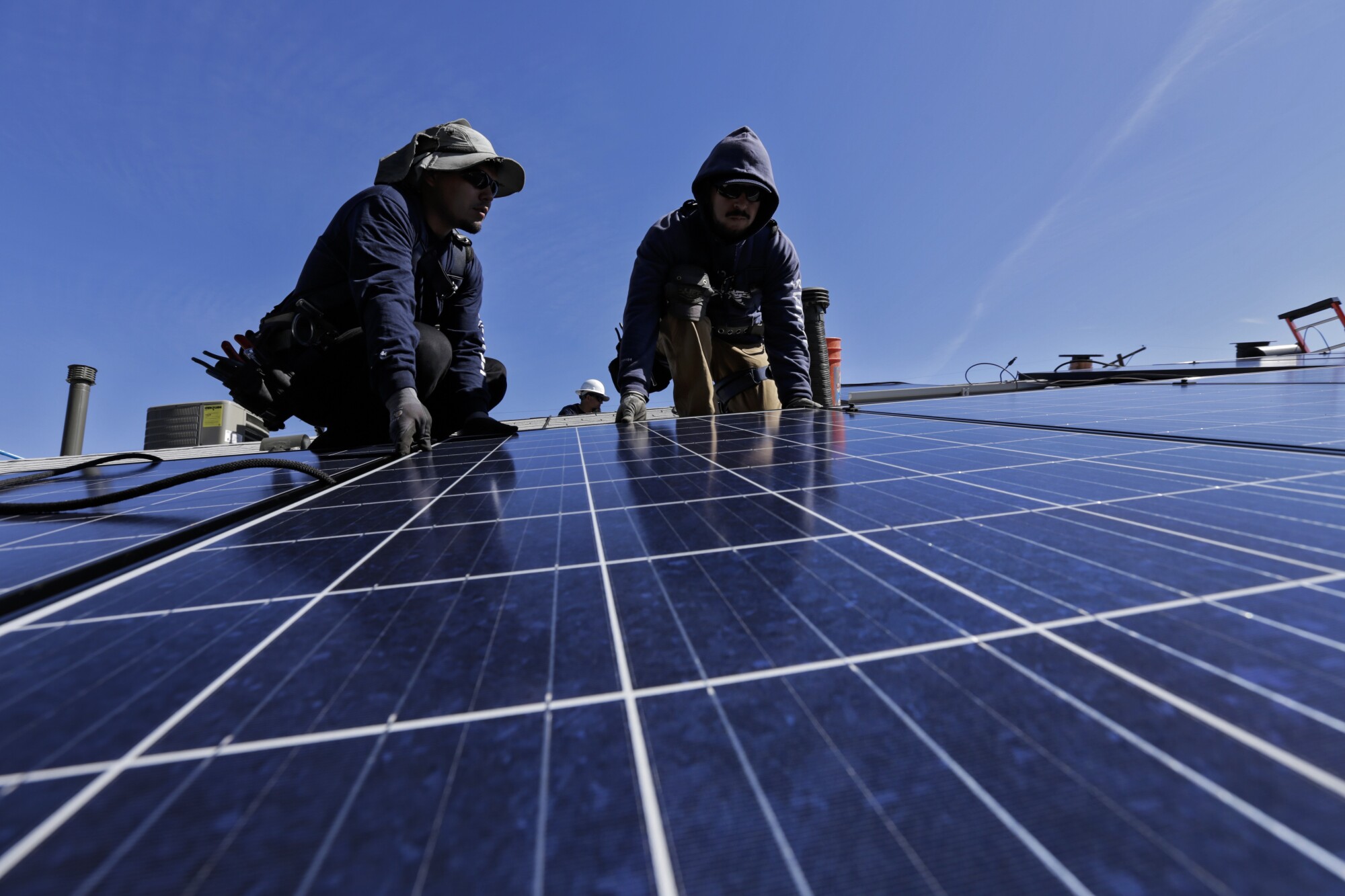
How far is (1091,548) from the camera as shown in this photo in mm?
1066

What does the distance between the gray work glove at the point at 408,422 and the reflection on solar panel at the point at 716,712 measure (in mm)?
2271

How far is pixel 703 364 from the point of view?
653 cm

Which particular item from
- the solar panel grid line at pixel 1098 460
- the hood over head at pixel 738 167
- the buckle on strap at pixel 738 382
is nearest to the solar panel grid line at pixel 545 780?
the solar panel grid line at pixel 1098 460

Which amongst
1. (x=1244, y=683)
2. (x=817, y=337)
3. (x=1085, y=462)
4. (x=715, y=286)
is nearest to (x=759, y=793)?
(x=1244, y=683)

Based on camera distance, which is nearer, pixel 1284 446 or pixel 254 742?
pixel 254 742

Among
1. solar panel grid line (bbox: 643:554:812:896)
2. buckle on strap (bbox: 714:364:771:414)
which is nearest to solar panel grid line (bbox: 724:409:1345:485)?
solar panel grid line (bbox: 643:554:812:896)

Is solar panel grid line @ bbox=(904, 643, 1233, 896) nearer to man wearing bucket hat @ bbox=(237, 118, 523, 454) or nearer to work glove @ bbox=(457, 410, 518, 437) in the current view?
man wearing bucket hat @ bbox=(237, 118, 523, 454)

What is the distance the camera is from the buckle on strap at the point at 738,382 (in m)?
7.08

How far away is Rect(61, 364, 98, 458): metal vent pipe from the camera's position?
8.77 meters

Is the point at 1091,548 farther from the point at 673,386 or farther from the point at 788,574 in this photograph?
the point at 673,386

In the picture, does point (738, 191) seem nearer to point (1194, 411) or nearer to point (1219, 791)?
point (1194, 411)

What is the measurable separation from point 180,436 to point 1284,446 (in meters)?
12.1

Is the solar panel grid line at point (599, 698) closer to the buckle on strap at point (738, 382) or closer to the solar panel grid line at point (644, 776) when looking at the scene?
the solar panel grid line at point (644, 776)

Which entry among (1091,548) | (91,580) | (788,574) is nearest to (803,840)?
(788,574)
